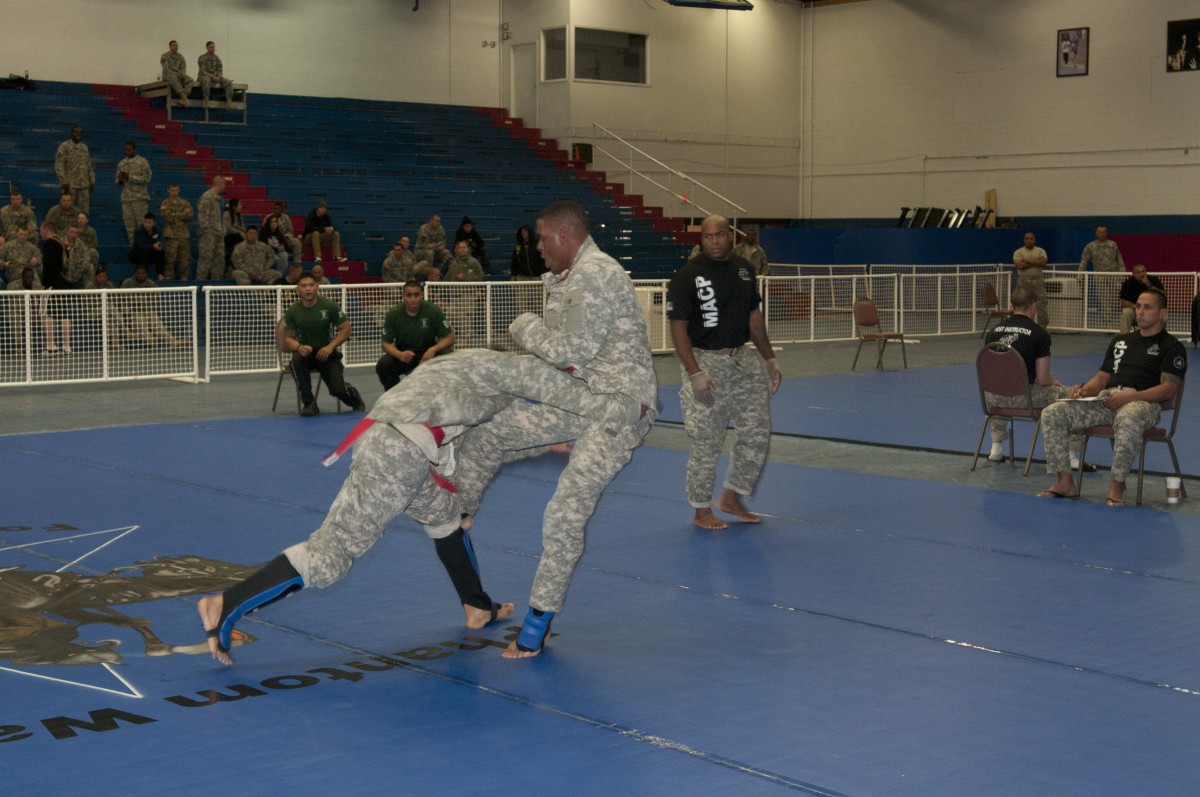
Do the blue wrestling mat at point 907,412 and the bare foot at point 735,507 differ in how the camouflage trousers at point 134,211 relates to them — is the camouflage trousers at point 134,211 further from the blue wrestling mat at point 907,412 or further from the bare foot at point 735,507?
the bare foot at point 735,507

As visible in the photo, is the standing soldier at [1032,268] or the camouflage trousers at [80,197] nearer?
the camouflage trousers at [80,197]

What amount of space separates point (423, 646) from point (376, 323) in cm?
1246

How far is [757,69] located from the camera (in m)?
34.7

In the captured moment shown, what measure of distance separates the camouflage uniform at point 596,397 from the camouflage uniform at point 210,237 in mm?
17371

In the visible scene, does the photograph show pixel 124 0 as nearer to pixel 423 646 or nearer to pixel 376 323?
pixel 376 323

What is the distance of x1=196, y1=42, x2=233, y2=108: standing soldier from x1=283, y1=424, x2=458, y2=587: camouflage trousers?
76.3 feet

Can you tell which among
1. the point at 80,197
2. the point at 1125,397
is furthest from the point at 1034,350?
the point at 80,197

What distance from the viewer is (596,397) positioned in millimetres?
5562

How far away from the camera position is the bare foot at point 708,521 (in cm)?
824

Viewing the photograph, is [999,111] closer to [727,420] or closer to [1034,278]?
[1034,278]

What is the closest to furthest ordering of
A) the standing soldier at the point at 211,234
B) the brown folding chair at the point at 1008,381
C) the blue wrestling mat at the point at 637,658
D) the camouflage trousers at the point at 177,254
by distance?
1. the blue wrestling mat at the point at 637,658
2. the brown folding chair at the point at 1008,381
3. the standing soldier at the point at 211,234
4. the camouflage trousers at the point at 177,254

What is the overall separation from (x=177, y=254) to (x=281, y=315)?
6.45m

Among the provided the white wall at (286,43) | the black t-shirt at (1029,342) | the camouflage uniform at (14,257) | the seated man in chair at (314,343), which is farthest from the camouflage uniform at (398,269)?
the black t-shirt at (1029,342)

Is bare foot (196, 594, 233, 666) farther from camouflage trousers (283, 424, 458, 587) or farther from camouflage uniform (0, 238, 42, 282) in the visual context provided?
camouflage uniform (0, 238, 42, 282)
